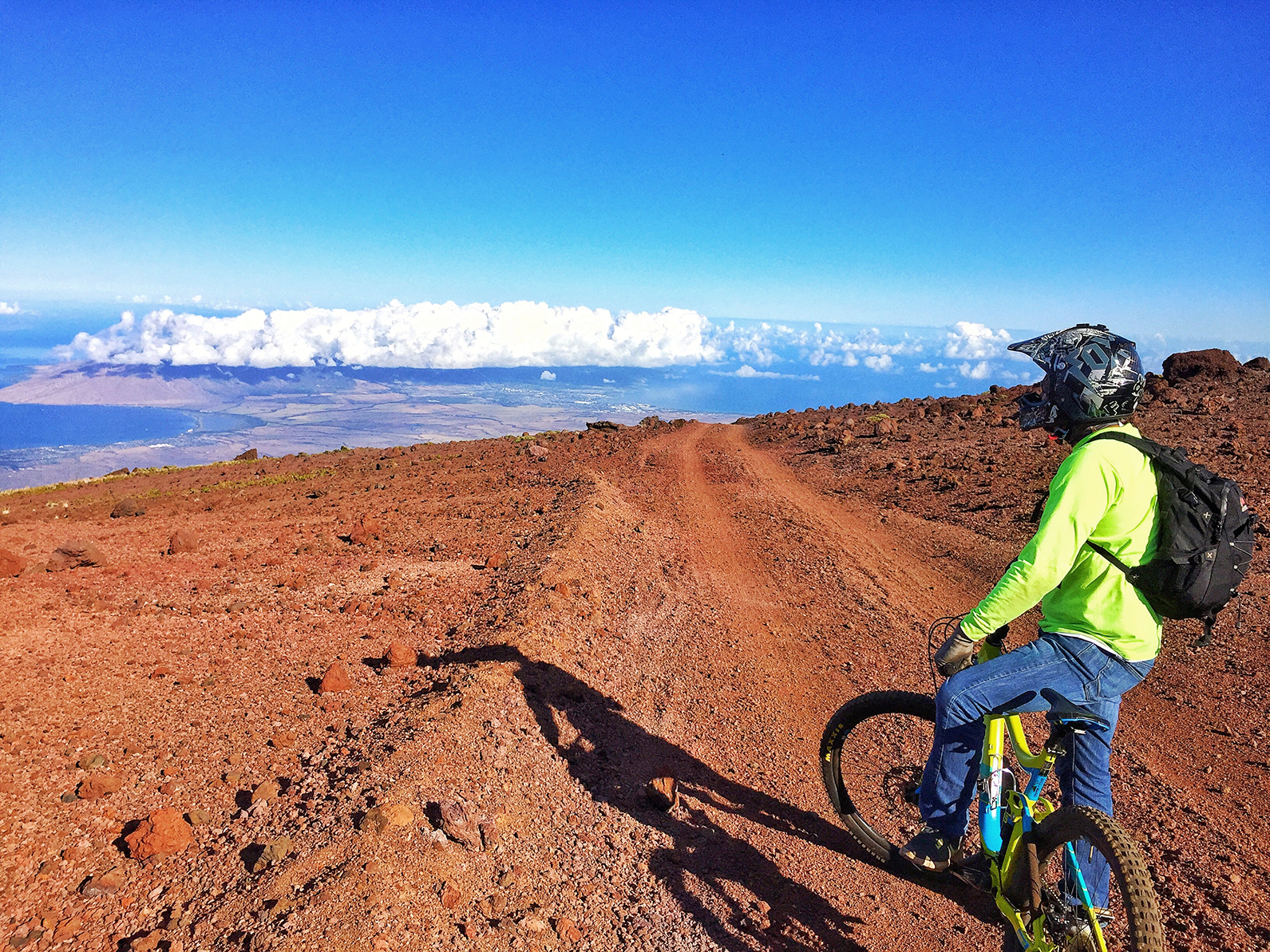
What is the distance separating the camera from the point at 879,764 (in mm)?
5398

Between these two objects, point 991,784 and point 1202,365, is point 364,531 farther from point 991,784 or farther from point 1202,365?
point 1202,365

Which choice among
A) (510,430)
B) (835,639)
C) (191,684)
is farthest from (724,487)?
(510,430)

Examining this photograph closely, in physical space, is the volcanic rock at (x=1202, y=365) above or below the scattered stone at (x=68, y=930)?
above

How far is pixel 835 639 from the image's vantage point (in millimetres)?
8023

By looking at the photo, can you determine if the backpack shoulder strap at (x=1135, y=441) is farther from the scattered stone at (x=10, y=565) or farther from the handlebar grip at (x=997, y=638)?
the scattered stone at (x=10, y=565)

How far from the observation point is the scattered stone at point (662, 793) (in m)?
4.86

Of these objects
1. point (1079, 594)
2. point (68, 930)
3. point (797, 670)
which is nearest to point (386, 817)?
point (68, 930)

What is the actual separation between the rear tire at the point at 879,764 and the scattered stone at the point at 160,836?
13.1 ft

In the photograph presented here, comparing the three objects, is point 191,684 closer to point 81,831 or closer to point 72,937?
point 81,831

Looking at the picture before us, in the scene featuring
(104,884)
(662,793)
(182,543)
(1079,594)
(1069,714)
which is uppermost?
(1079,594)

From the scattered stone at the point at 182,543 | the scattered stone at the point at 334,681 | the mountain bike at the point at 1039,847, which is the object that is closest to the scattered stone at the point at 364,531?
the scattered stone at the point at 182,543

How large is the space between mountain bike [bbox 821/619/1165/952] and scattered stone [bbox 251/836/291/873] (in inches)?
135

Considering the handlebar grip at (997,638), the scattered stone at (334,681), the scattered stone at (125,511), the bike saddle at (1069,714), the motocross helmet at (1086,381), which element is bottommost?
the scattered stone at (125,511)

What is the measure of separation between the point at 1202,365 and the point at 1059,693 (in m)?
26.7
